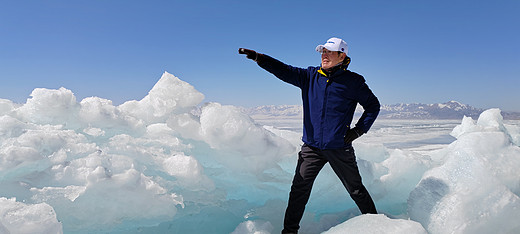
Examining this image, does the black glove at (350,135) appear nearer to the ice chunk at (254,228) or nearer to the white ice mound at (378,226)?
the white ice mound at (378,226)

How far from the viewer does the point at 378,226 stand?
7.22ft

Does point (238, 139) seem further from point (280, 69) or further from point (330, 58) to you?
point (330, 58)

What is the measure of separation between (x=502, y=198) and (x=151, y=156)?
3.43 m

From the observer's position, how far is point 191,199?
10.4 ft

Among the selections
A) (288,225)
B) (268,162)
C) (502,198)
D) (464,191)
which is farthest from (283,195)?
(502,198)

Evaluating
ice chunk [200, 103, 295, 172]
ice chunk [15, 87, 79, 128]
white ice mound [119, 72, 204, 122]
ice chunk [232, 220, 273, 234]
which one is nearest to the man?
ice chunk [232, 220, 273, 234]

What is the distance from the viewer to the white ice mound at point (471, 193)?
8.74ft

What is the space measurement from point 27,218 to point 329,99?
216cm

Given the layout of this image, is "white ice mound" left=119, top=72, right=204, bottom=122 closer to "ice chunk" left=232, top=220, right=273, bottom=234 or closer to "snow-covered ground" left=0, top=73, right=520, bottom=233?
"snow-covered ground" left=0, top=73, right=520, bottom=233

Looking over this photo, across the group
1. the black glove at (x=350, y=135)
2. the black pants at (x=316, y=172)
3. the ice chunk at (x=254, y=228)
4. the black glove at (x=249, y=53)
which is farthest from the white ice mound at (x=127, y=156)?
the black glove at (x=350, y=135)

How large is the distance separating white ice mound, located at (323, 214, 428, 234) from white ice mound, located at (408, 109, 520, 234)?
0.68 meters

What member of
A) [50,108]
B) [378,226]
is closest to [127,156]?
[50,108]

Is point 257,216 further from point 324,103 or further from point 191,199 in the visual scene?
point 324,103

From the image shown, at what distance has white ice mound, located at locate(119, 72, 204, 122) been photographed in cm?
388
